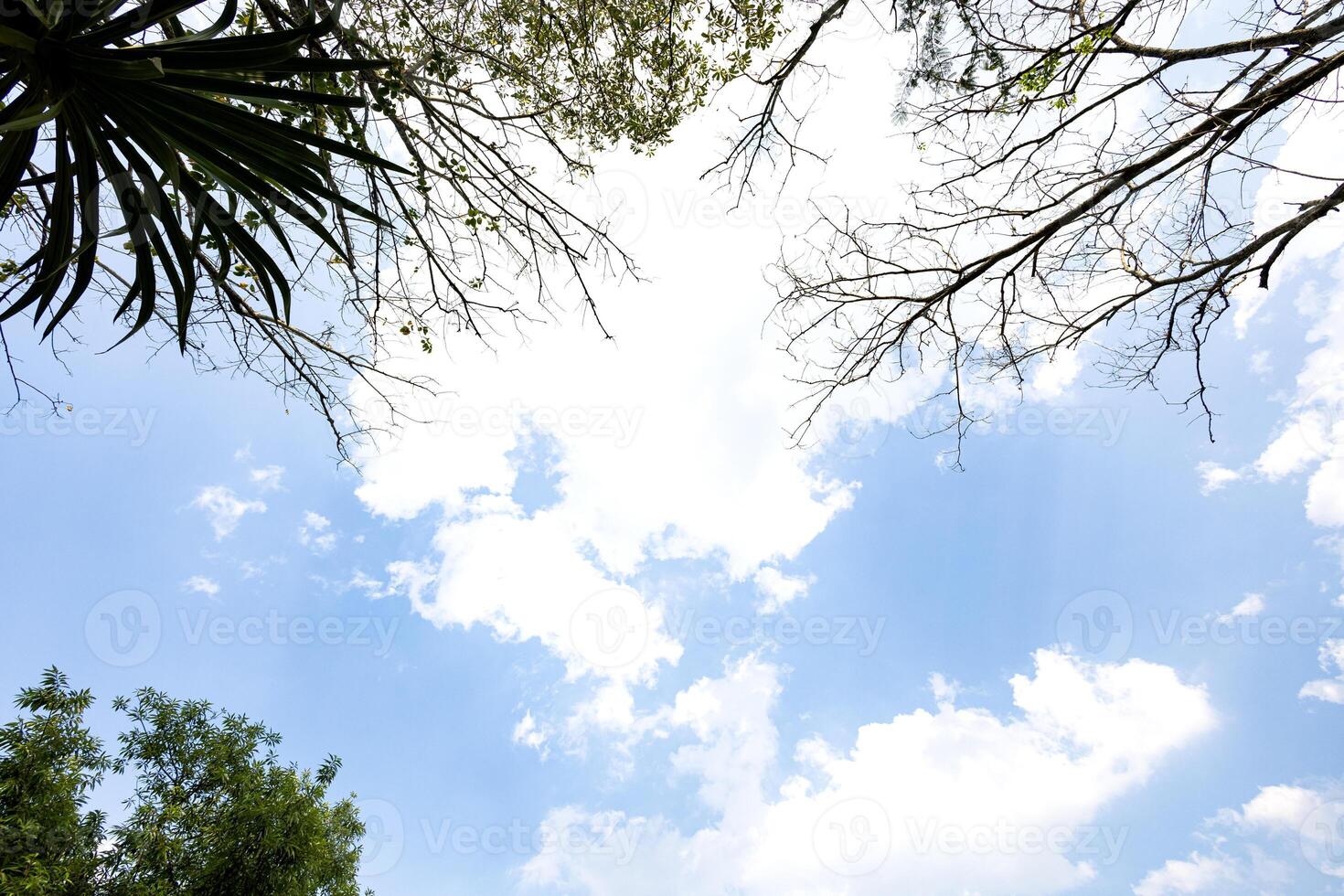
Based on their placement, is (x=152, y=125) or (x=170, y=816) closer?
(x=152, y=125)

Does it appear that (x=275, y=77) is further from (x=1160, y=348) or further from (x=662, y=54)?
(x=1160, y=348)

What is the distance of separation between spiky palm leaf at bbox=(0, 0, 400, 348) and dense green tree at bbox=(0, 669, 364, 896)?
5092mm

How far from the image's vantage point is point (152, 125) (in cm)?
241

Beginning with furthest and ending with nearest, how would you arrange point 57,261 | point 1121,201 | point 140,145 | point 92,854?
point 92,854
point 1121,201
point 57,261
point 140,145

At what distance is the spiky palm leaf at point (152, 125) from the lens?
7.09 feet

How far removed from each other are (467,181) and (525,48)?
1.01m

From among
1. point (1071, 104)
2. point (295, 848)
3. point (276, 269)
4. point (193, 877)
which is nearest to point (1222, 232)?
point (1071, 104)

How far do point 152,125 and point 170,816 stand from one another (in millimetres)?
6780

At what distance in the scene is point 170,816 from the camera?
6086mm

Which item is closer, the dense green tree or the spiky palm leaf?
the spiky palm leaf

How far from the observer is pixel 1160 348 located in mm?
3273

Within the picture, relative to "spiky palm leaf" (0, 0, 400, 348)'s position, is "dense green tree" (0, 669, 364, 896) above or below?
below

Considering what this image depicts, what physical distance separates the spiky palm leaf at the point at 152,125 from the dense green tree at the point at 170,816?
5.09 metres

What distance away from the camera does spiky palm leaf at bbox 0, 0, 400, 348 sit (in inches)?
85.0
